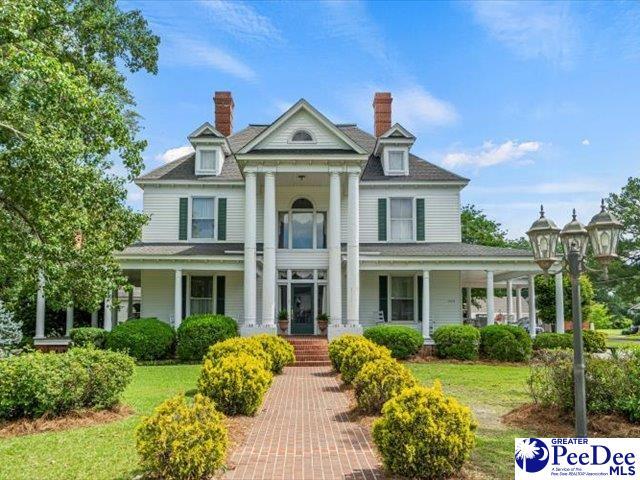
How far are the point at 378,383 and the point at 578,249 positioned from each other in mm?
4347

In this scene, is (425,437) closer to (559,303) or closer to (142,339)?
(142,339)

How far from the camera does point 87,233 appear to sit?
15125 millimetres

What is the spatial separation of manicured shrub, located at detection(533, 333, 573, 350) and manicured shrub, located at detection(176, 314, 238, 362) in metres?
11.3

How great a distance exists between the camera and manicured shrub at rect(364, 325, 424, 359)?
19297 mm

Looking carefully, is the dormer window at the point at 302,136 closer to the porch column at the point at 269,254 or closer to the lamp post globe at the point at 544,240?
the porch column at the point at 269,254

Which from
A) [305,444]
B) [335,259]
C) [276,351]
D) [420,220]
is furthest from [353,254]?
[305,444]

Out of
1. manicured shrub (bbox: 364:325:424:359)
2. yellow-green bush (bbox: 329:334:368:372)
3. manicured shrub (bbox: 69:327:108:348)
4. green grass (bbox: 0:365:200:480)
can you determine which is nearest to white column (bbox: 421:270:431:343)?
manicured shrub (bbox: 364:325:424:359)

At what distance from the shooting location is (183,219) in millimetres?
23578

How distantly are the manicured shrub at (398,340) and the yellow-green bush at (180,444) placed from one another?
13.6 m

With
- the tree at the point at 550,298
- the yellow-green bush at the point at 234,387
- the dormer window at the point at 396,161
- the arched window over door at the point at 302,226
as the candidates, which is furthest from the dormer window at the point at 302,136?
the tree at the point at 550,298

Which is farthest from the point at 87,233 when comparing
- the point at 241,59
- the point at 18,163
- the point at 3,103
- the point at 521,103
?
the point at 521,103

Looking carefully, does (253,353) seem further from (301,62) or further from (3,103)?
(3,103)

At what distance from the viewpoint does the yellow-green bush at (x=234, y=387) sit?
378 inches

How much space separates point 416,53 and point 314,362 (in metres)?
11.3
